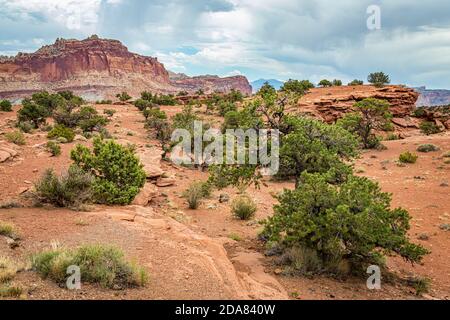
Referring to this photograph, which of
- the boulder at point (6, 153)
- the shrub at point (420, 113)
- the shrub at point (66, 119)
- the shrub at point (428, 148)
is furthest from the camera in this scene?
the shrub at point (420, 113)

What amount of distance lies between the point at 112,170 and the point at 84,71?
133 metres

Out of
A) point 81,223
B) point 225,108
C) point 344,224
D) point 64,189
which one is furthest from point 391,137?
point 81,223

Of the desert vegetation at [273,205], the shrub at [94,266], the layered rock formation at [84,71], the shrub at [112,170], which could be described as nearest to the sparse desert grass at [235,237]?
the desert vegetation at [273,205]

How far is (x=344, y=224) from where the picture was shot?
27.3ft

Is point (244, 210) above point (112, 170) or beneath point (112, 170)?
beneath

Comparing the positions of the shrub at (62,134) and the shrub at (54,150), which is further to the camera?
the shrub at (62,134)

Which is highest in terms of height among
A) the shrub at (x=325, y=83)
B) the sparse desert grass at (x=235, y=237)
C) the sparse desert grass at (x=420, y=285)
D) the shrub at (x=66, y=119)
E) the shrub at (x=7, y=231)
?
the shrub at (x=325, y=83)

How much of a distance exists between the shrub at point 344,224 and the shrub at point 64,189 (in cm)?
633

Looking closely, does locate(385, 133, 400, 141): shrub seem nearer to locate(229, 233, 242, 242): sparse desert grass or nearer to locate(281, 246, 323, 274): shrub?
locate(229, 233, 242, 242): sparse desert grass

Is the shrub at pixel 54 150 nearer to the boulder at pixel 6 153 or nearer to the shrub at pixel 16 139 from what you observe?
the boulder at pixel 6 153

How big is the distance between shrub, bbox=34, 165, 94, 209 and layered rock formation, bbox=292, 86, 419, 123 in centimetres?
3423

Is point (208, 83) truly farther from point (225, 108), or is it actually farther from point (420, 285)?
point (420, 285)

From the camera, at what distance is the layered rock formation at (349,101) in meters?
44.5
